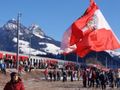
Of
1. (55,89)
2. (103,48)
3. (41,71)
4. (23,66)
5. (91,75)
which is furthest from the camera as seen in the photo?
(41,71)

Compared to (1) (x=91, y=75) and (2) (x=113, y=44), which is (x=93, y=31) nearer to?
(2) (x=113, y=44)

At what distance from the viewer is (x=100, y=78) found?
1544 inches

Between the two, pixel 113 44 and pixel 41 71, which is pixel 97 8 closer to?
pixel 113 44

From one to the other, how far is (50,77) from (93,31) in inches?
A: 1314

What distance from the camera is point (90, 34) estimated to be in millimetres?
23984

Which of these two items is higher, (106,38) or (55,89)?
(106,38)

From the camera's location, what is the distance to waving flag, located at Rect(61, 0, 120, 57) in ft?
76.9

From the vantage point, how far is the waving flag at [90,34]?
23438 millimetres

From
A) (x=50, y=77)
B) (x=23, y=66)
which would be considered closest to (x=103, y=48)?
(x=50, y=77)

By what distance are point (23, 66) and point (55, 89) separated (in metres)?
24.2

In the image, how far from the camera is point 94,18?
80.3 ft

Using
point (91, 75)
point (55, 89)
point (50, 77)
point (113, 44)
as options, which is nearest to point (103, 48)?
point (113, 44)

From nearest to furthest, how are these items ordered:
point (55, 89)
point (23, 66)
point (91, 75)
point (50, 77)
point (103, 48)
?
point (103, 48)
point (55, 89)
point (91, 75)
point (50, 77)
point (23, 66)

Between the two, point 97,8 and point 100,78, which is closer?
point 97,8
